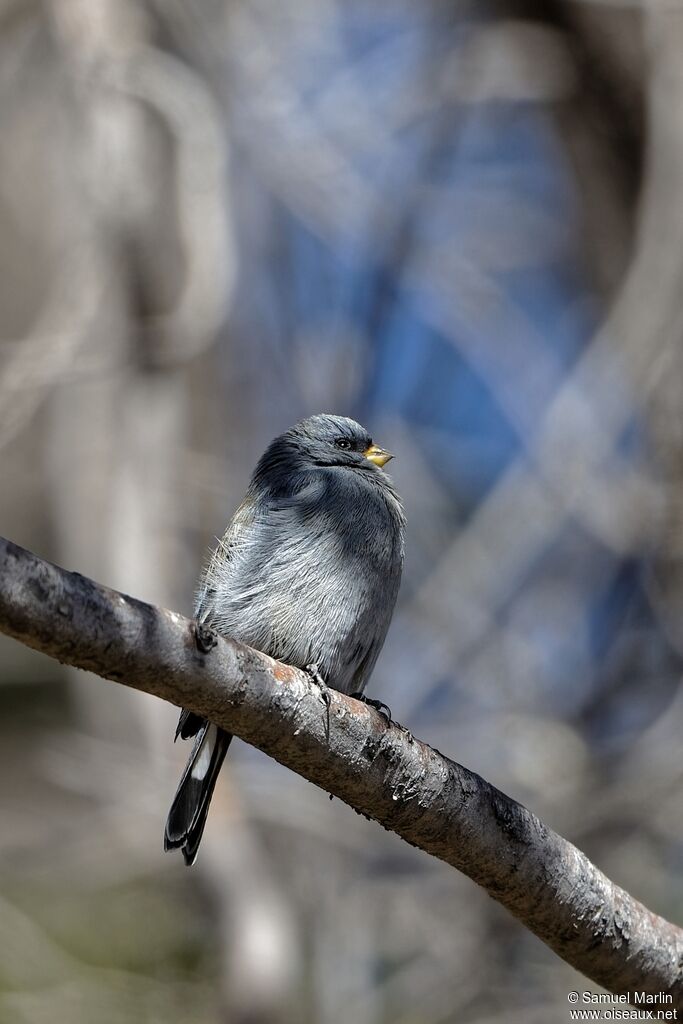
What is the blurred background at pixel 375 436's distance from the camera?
21.5ft

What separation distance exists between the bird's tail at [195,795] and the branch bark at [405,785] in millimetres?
839

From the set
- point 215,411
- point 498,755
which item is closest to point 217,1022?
point 498,755

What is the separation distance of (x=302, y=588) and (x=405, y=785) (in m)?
1.00

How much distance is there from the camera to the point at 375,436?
772 cm

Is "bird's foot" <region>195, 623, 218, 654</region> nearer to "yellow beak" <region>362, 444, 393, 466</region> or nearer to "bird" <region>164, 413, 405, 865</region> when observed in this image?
"bird" <region>164, 413, 405, 865</region>

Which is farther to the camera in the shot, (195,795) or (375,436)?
(375,436)

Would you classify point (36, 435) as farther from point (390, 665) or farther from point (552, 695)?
point (552, 695)

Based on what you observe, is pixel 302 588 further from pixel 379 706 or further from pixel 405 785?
pixel 405 785

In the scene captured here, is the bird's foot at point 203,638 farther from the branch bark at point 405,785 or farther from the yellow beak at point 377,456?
the yellow beak at point 377,456

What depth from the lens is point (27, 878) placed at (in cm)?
737

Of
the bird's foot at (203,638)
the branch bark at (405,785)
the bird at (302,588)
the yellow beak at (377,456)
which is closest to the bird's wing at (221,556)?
the bird at (302,588)

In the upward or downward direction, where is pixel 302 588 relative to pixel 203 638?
downward

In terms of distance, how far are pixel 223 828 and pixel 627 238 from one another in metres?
4.50

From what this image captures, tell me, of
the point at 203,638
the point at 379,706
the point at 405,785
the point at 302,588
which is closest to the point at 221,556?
the point at 302,588
